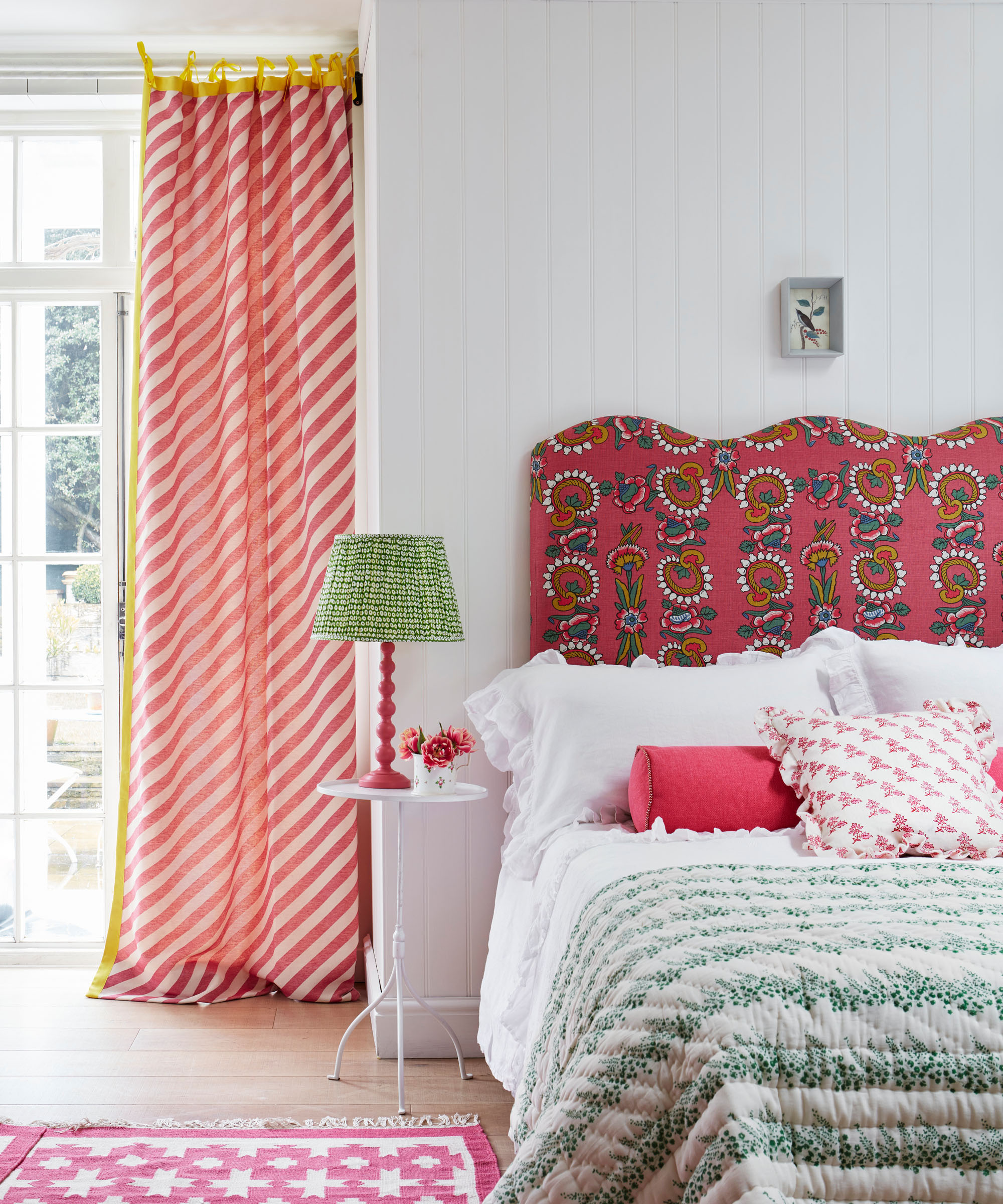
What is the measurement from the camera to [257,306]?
297 centimetres

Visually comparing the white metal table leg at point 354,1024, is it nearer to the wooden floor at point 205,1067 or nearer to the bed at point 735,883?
the wooden floor at point 205,1067

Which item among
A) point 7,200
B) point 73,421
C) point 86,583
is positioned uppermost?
point 7,200

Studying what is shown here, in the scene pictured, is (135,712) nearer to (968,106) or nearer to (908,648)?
(908,648)

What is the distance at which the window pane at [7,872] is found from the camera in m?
3.15

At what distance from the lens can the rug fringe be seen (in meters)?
2.09

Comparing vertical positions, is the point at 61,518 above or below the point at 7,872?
above

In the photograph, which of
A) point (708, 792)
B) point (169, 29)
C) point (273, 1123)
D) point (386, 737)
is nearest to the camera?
point (708, 792)

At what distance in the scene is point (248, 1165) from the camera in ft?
6.37

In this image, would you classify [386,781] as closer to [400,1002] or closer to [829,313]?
[400,1002]

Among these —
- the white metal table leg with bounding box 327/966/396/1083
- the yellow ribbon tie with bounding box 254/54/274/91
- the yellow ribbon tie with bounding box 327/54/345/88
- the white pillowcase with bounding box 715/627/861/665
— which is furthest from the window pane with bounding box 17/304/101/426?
the white pillowcase with bounding box 715/627/861/665

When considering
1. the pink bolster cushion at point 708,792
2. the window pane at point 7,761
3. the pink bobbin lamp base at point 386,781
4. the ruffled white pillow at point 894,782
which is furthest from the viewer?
the window pane at point 7,761

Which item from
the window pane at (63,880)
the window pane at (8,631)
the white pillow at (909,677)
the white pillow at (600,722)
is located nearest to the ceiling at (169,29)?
the window pane at (8,631)

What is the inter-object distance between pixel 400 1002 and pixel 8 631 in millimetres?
1793

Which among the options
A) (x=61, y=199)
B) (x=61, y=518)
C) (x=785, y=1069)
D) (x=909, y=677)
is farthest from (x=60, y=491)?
(x=785, y=1069)
